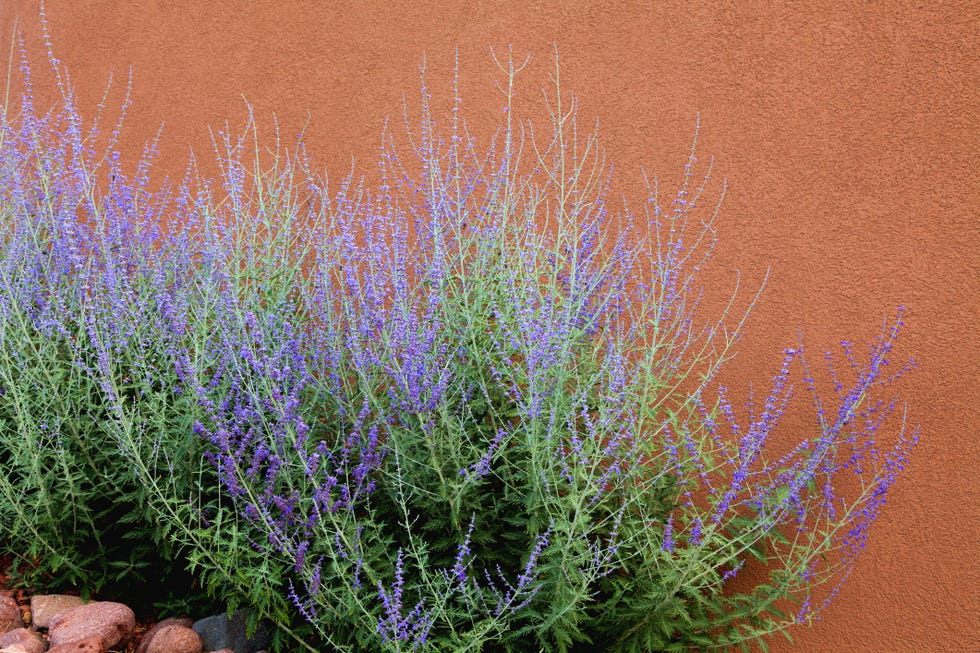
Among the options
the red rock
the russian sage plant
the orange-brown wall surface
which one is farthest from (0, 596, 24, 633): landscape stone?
the orange-brown wall surface

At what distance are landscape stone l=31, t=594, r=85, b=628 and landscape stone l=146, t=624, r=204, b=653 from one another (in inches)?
18.8

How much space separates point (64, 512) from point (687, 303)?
9.10 feet

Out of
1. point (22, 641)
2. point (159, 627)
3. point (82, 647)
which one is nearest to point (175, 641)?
point (159, 627)

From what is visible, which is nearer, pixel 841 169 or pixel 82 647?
pixel 82 647

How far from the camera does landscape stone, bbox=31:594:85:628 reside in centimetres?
368

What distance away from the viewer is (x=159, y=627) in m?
3.61

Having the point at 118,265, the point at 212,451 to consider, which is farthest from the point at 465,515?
the point at 118,265

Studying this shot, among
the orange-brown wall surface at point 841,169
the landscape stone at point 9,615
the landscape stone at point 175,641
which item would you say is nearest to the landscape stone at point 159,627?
the landscape stone at point 175,641

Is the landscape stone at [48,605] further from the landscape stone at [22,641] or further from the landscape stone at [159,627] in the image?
the landscape stone at [159,627]

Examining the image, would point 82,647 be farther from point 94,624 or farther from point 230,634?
point 230,634

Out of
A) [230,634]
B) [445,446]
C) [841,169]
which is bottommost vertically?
[230,634]

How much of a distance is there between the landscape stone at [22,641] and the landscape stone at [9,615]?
77mm

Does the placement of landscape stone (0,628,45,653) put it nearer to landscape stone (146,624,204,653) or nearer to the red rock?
the red rock

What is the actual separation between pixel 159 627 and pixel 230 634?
0.30 m
